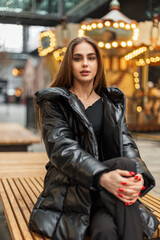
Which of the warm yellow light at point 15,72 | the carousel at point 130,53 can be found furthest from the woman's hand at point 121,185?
the warm yellow light at point 15,72

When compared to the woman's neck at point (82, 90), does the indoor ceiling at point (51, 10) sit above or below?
above

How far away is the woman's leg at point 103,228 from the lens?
1904 mm

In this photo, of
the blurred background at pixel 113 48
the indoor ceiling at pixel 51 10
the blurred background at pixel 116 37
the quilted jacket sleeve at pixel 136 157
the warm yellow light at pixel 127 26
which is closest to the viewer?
the quilted jacket sleeve at pixel 136 157

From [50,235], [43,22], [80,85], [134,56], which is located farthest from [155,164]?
[43,22]

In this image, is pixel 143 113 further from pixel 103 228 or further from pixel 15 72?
pixel 15 72

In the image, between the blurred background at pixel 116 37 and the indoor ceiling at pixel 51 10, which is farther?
the indoor ceiling at pixel 51 10

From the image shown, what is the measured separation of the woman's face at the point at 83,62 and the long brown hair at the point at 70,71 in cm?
3

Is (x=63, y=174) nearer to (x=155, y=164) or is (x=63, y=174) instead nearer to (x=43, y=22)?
(x=155, y=164)

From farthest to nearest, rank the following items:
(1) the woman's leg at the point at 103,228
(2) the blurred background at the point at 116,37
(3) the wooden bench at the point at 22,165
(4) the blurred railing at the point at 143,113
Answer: (4) the blurred railing at the point at 143,113, (2) the blurred background at the point at 116,37, (3) the wooden bench at the point at 22,165, (1) the woman's leg at the point at 103,228

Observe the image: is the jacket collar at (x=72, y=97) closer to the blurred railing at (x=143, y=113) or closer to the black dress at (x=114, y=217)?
the black dress at (x=114, y=217)

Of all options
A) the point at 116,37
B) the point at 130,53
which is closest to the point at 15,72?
the point at 130,53

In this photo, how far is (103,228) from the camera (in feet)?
6.30

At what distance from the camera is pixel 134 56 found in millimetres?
12906

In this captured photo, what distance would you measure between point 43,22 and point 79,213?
17.7m
